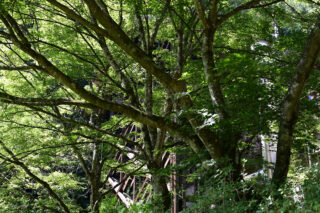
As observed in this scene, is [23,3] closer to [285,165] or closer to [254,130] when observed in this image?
[254,130]

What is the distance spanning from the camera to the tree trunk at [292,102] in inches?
137

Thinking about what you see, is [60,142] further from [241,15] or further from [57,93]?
[241,15]

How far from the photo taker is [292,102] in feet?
11.9

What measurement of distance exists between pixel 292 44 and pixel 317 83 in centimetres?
70

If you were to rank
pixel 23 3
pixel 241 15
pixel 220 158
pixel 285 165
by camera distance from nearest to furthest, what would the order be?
pixel 285 165
pixel 220 158
pixel 23 3
pixel 241 15

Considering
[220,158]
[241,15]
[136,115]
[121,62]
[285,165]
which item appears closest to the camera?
[285,165]

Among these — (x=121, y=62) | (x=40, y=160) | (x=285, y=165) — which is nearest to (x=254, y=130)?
(x=285, y=165)

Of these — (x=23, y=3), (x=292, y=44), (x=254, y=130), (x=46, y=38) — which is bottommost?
(x=254, y=130)

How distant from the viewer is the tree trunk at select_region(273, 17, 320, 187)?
137 inches

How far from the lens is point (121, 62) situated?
7.50 metres

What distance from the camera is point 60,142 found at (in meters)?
7.14

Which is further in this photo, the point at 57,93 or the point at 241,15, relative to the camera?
the point at 57,93

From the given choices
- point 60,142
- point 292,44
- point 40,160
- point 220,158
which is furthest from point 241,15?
point 40,160

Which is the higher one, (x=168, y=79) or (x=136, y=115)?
(x=168, y=79)
